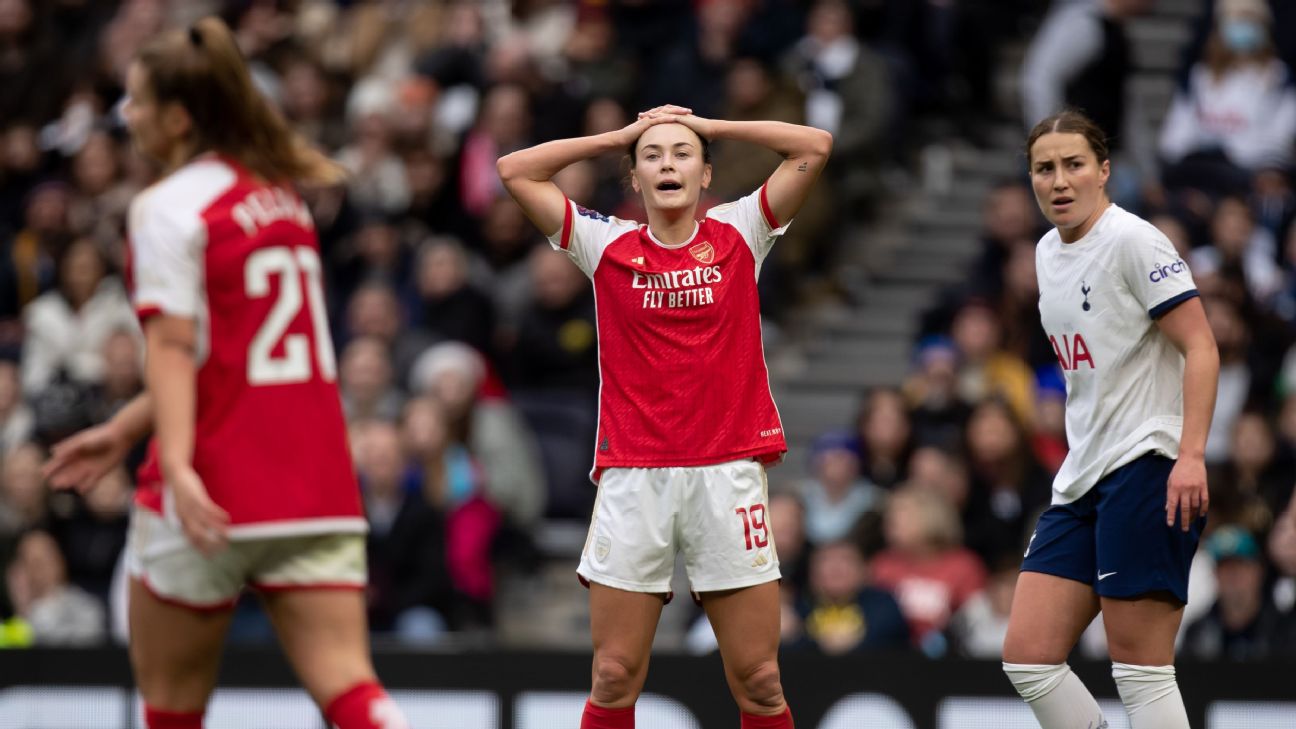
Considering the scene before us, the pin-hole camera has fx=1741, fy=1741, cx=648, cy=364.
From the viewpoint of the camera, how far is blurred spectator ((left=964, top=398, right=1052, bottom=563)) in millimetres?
9266

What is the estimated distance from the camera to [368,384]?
34.8 ft

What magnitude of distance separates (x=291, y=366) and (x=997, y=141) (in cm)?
917

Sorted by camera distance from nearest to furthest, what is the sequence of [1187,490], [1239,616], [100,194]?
[1187,490] < [1239,616] < [100,194]

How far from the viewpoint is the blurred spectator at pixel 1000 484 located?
9.27 meters

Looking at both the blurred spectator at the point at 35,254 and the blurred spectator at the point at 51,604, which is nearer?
the blurred spectator at the point at 51,604

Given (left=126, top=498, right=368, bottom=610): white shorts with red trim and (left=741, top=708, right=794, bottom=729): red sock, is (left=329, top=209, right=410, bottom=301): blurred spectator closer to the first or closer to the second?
(left=741, top=708, right=794, bottom=729): red sock

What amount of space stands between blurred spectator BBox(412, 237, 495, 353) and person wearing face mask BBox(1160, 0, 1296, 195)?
445 centimetres

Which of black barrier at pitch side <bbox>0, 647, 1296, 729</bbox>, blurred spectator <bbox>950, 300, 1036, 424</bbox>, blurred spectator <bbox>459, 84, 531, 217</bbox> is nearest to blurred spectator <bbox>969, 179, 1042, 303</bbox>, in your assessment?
blurred spectator <bbox>950, 300, 1036, 424</bbox>

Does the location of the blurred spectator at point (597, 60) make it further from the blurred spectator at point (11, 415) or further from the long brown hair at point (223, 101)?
the long brown hair at point (223, 101)

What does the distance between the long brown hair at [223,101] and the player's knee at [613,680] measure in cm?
191

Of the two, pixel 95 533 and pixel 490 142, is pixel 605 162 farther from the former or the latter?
pixel 95 533

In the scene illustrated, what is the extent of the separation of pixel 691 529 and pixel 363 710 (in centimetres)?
157

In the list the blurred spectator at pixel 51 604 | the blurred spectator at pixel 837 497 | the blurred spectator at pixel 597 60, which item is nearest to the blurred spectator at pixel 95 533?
the blurred spectator at pixel 51 604

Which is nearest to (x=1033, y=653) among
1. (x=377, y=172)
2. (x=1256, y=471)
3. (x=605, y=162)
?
(x=1256, y=471)
